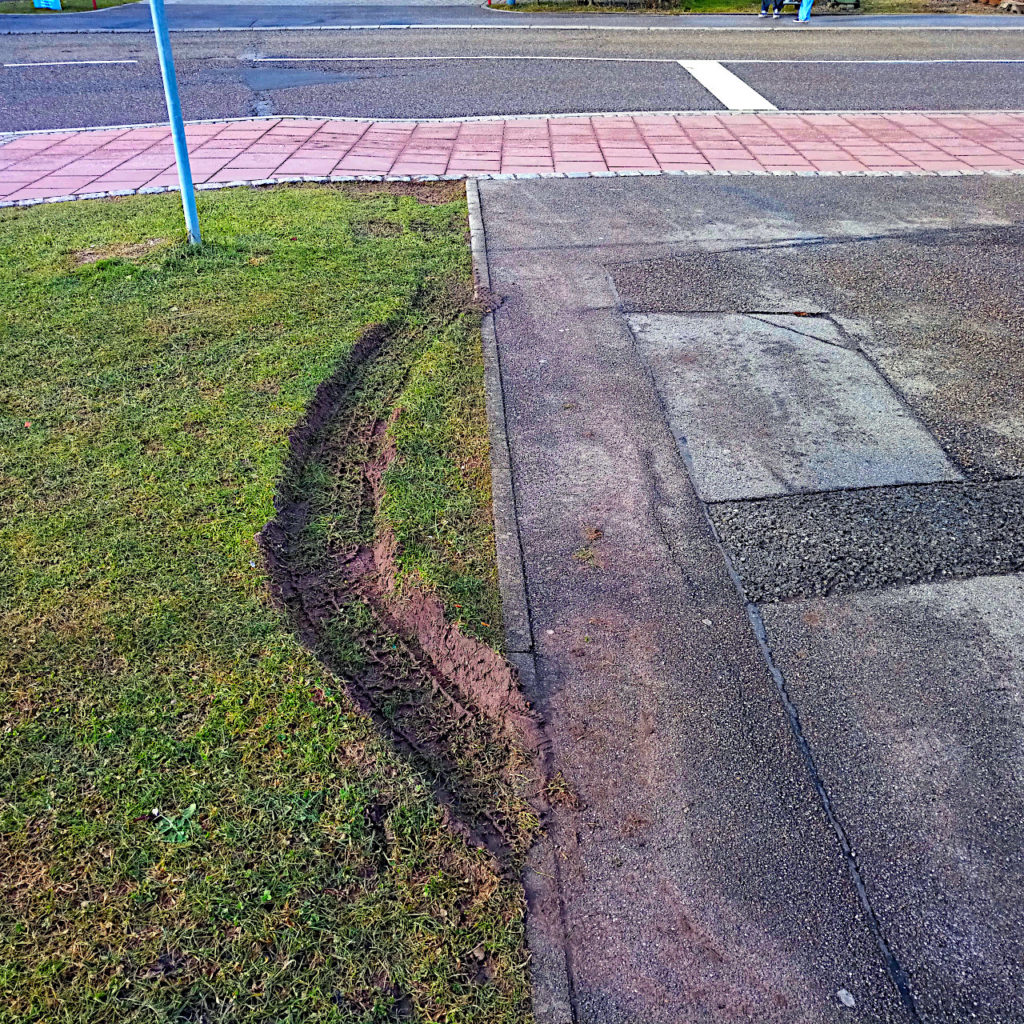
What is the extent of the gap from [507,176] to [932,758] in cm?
682

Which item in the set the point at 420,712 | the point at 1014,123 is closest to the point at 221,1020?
the point at 420,712

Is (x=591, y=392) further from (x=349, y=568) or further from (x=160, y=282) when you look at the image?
(x=160, y=282)

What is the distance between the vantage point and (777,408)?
4883mm

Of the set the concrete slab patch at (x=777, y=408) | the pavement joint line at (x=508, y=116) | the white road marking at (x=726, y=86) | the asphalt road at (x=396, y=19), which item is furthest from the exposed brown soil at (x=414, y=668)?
the asphalt road at (x=396, y=19)

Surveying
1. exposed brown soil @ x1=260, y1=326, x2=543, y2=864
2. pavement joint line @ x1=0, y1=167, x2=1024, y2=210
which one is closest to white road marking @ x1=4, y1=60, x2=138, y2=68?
pavement joint line @ x1=0, y1=167, x2=1024, y2=210

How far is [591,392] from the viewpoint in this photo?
5000 millimetres

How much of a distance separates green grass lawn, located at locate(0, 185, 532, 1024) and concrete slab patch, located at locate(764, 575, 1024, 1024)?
41.6 inches

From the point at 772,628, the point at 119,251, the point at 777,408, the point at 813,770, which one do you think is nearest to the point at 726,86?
the point at 119,251

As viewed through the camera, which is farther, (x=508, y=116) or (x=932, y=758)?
(x=508, y=116)

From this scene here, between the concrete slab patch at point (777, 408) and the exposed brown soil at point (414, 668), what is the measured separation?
151cm

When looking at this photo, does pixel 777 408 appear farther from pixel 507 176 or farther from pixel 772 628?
pixel 507 176

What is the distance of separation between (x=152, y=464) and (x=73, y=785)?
1.86 metres

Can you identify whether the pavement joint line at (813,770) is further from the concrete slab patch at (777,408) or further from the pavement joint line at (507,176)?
the pavement joint line at (507,176)

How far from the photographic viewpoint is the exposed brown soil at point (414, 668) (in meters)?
2.79
